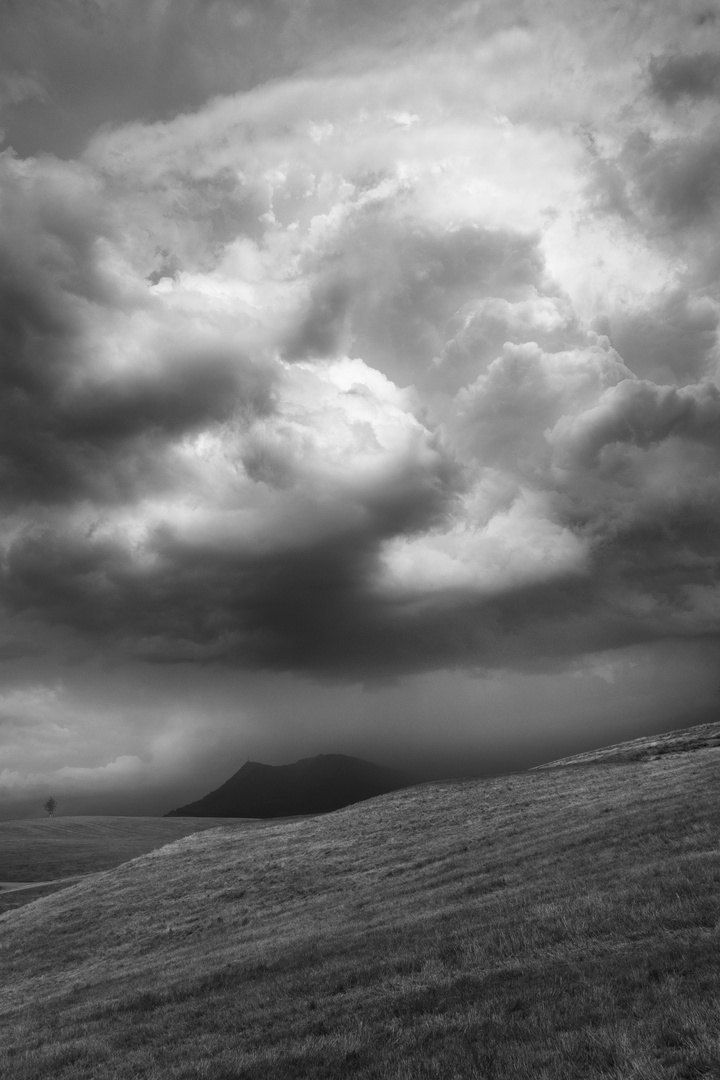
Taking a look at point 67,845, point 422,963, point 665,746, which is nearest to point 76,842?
point 67,845

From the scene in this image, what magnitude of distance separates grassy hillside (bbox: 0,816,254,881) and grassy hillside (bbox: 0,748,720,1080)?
233 feet

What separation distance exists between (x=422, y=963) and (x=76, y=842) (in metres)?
134

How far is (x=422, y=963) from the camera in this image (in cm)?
1662

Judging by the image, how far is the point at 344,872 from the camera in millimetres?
36938

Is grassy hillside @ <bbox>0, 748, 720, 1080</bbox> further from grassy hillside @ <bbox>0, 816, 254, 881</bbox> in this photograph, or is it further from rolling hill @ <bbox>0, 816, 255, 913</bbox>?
grassy hillside @ <bbox>0, 816, 254, 881</bbox>

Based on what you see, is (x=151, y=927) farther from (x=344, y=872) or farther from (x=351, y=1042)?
(x=351, y=1042)

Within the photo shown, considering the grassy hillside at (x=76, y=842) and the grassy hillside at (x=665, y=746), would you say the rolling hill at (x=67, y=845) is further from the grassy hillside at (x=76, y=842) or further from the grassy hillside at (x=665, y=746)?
the grassy hillside at (x=665, y=746)

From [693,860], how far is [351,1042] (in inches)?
536

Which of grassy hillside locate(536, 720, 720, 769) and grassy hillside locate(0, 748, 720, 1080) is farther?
grassy hillside locate(536, 720, 720, 769)

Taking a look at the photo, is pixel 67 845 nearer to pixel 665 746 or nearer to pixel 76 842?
pixel 76 842

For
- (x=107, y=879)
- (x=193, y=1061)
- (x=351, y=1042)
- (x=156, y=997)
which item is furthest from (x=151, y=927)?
(x=351, y=1042)

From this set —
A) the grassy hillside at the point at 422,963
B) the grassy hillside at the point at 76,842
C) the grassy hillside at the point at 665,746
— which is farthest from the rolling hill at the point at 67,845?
the grassy hillside at the point at 665,746

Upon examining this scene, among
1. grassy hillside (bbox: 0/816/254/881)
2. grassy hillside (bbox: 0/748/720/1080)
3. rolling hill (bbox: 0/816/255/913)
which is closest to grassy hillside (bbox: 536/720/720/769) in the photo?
grassy hillside (bbox: 0/748/720/1080)

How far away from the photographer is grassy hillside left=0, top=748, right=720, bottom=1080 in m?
11.2
